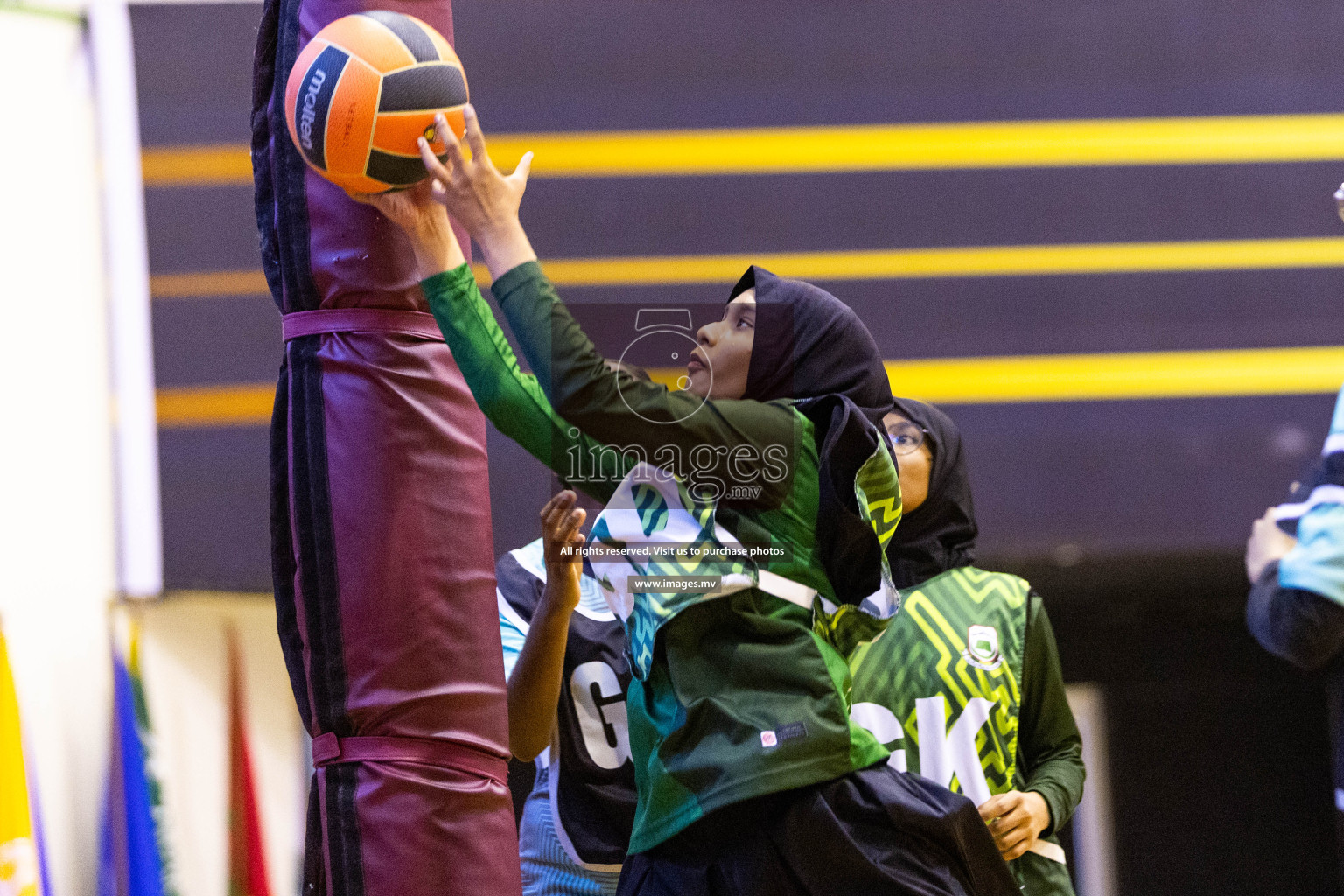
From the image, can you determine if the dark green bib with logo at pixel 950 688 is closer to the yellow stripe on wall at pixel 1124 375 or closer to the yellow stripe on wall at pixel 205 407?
the yellow stripe on wall at pixel 1124 375

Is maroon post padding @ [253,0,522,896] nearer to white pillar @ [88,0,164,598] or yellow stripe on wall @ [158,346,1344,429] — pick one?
white pillar @ [88,0,164,598]

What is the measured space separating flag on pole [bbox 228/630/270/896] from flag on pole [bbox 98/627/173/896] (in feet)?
1.00

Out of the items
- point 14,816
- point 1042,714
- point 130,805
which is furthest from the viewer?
point 130,805

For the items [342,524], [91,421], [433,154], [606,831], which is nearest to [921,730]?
[606,831]

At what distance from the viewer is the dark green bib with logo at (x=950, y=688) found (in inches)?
92.7

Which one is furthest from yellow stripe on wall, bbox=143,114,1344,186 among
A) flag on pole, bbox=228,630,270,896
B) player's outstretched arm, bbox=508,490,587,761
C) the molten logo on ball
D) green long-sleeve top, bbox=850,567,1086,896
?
the molten logo on ball

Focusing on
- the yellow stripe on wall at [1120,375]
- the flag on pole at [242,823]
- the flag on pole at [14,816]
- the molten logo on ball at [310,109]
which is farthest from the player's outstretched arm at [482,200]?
the flag on pole at [242,823]

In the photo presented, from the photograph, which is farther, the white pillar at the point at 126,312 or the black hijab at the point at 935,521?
the white pillar at the point at 126,312

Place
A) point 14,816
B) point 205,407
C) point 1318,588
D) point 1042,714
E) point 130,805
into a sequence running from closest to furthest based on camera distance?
point 1042,714
point 1318,588
point 14,816
point 130,805
point 205,407

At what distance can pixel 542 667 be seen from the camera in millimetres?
2033

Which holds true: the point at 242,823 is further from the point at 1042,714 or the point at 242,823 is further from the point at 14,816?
the point at 1042,714

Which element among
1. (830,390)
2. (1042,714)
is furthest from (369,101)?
(1042,714)

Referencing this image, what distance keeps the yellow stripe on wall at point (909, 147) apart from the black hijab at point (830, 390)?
2547mm

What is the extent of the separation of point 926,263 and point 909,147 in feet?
1.31
